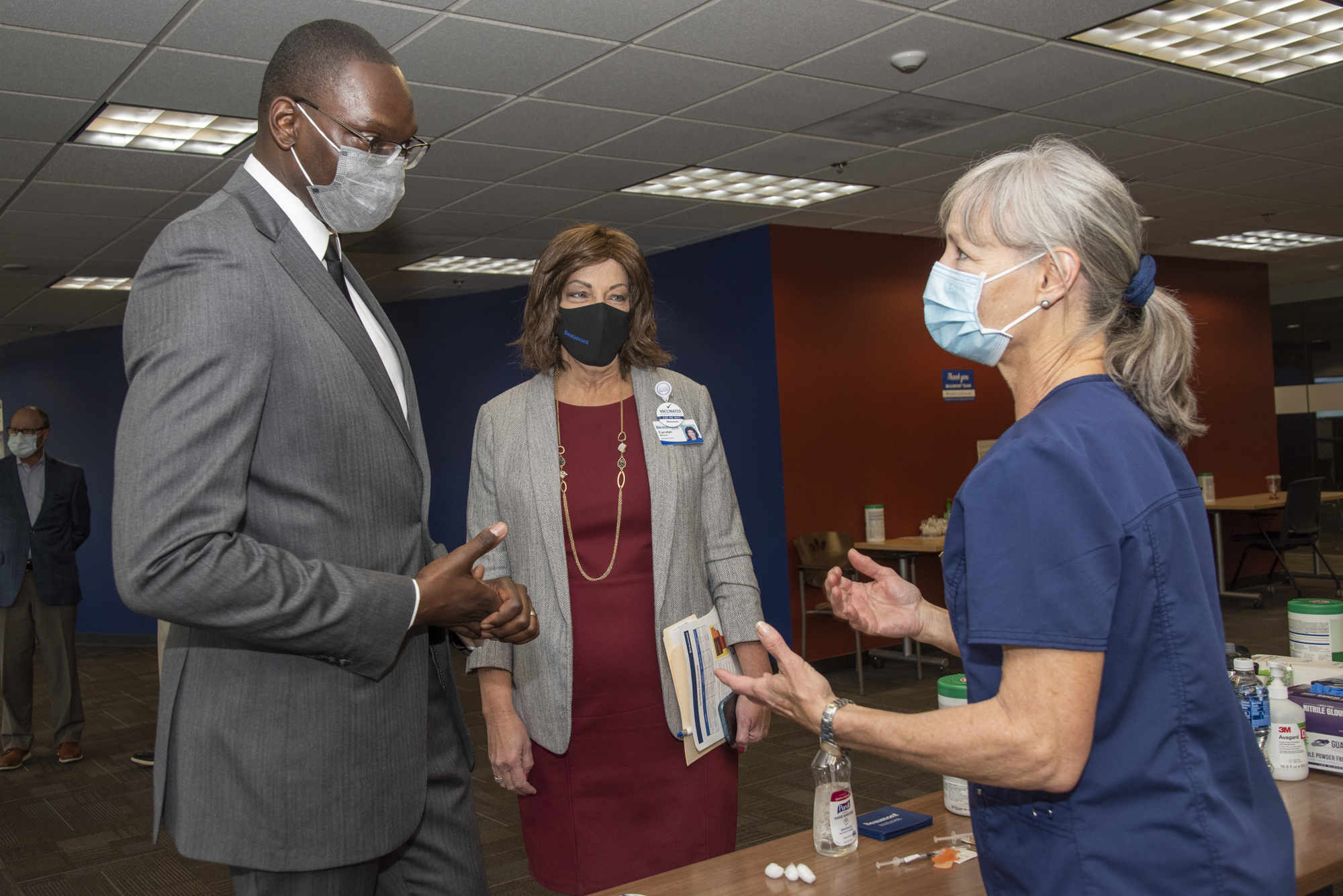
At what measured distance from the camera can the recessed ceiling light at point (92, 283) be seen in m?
8.08

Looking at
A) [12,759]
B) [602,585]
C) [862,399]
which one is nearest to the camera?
[602,585]

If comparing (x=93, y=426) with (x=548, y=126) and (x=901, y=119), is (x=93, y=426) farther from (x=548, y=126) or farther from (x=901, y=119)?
(x=901, y=119)

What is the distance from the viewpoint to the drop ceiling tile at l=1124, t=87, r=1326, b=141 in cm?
521

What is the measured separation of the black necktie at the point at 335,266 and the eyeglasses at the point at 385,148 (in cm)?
14

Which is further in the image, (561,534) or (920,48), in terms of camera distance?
(920,48)

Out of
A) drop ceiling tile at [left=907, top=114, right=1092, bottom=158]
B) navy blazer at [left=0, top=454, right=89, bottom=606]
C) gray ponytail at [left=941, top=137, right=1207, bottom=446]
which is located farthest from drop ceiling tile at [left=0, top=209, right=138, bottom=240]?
gray ponytail at [left=941, top=137, right=1207, bottom=446]

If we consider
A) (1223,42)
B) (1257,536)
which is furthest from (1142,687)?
(1257,536)

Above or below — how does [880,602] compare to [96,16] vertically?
below

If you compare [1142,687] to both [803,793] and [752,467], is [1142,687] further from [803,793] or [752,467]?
[752,467]

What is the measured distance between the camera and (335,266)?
144 cm

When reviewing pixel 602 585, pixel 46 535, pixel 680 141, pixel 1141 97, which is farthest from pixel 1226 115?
pixel 46 535

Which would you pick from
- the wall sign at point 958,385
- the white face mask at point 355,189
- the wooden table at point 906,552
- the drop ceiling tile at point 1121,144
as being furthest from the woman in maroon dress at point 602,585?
the wall sign at point 958,385

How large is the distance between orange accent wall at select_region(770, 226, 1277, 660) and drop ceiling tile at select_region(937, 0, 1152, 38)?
134 inches

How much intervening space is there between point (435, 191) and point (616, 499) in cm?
436
